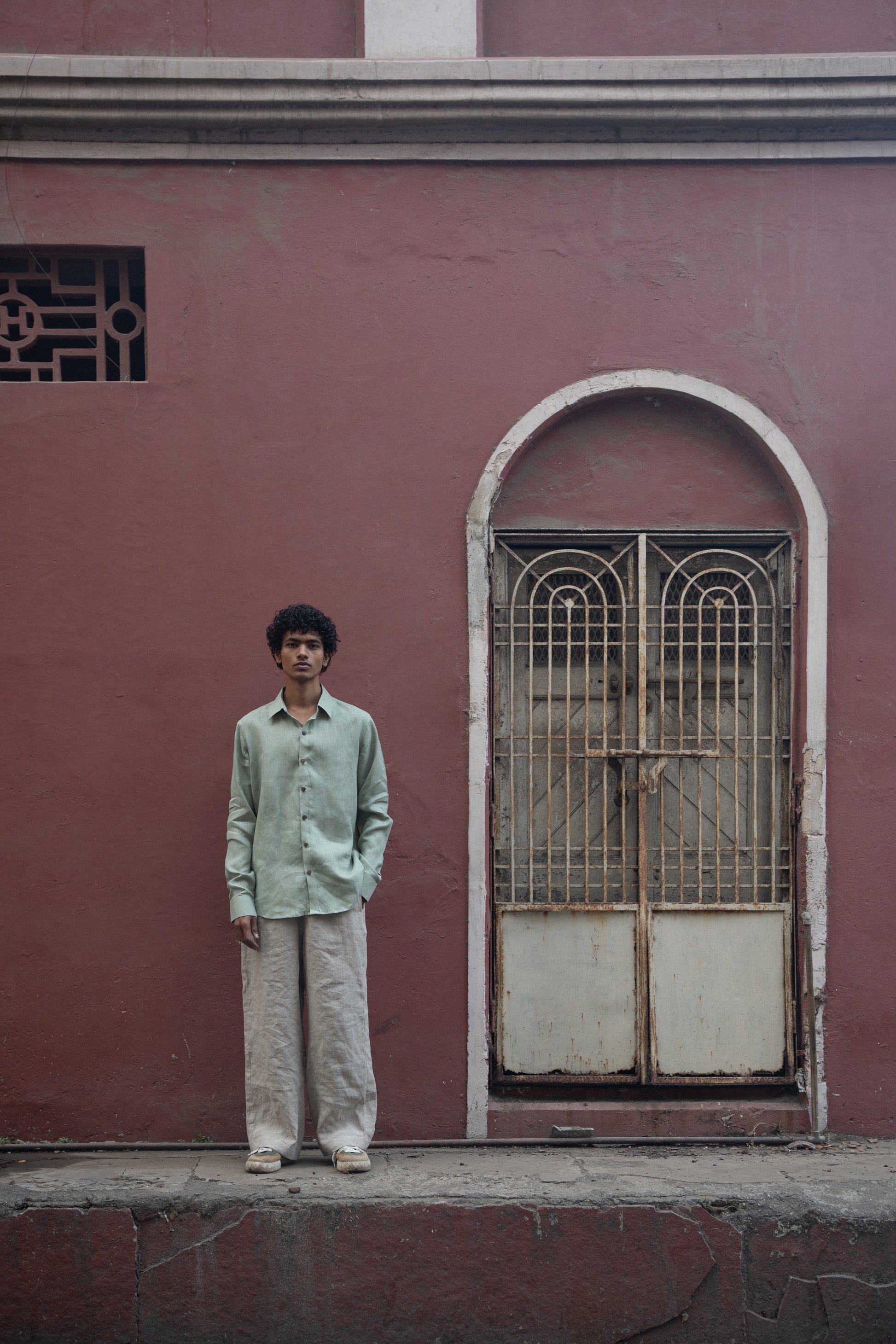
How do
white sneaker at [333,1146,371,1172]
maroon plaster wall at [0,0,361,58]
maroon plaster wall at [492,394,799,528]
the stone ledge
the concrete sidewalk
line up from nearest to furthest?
the concrete sidewalk < white sneaker at [333,1146,371,1172] < the stone ledge < maroon plaster wall at [0,0,361,58] < maroon plaster wall at [492,394,799,528]

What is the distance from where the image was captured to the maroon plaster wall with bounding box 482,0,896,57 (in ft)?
13.5

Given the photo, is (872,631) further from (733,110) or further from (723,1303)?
(723,1303)

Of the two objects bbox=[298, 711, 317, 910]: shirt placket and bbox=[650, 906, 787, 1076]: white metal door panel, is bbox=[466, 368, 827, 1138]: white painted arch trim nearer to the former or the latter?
bbox=[650, 906, 787, 1076]: white metal door panel

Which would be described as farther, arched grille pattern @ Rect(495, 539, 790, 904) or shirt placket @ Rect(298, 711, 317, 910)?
arched grille pattern @ Rect(495, 539, 790, 904)

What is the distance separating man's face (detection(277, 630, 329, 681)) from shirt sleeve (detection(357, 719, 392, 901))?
26cm

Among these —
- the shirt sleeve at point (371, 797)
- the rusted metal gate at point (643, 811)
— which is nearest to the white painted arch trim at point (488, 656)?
the rusted metal gate at point (643, 811)

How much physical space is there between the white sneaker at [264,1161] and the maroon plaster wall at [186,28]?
385 centimetres

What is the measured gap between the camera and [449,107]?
396 cm

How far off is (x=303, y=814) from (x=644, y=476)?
72.5 inches

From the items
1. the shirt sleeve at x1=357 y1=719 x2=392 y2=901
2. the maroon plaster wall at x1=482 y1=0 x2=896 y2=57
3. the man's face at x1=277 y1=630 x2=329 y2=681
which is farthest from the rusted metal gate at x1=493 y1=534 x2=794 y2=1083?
the maroon plaster wall at x1=482 y1=0 x2=896 y2=57

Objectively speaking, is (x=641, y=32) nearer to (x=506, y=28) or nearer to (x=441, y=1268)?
(x=506, y=28)

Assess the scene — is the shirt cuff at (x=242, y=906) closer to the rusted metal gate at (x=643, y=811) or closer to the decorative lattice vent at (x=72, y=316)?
the rusted metal gate at (x=643, y=811)

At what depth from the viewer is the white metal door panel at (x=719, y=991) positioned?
4074 mm

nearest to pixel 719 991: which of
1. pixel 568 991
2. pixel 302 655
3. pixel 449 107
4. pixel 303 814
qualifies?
pixel 568 991
